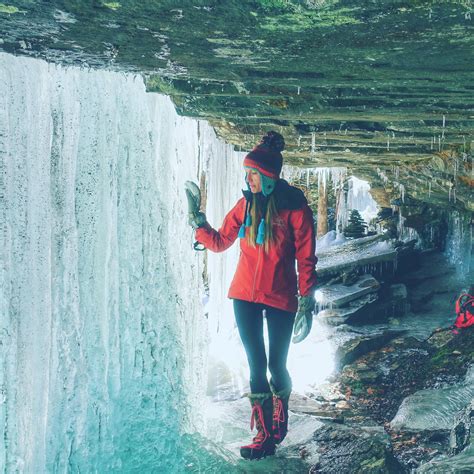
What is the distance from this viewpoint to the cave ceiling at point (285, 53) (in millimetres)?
2359

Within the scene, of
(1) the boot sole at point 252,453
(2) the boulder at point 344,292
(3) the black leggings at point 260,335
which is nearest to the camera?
(3) the black leggings at point 260,335

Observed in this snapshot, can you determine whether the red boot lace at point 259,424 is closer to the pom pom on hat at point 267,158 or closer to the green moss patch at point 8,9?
the pom pom on hat at point 267,158

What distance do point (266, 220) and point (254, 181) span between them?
0.29m

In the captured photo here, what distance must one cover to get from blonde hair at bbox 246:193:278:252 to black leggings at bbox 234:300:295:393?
17.7 inches

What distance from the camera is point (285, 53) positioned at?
9.92 ft

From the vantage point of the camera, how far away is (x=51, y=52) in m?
3.16

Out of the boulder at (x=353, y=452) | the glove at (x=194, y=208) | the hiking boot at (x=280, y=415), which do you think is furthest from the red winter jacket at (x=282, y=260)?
the boulder at (x=353, y=452)

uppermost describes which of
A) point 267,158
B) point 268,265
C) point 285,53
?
point 285,53

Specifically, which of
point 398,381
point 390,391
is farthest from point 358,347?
point 390,391

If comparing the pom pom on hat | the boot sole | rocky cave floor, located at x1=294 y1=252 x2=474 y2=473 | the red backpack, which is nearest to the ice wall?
the boot sole

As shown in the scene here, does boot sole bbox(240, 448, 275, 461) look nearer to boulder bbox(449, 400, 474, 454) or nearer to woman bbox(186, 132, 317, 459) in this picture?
woman bbox(186, 132, 317, 459)

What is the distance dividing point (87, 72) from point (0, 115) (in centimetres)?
69

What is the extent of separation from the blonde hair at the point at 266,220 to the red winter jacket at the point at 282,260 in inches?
1.2

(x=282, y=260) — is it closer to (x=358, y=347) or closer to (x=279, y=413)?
(x=279, y=413)
